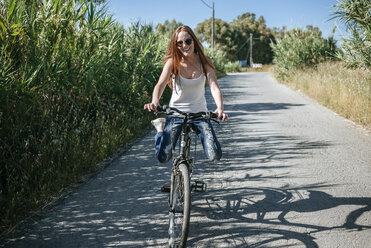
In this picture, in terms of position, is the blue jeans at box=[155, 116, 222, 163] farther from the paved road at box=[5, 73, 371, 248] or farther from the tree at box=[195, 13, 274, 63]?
the tree at box=[195, 13, 274, 63]

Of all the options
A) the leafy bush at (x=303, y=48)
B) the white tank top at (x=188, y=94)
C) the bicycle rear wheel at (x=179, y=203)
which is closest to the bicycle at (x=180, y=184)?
the bicycle rear wheel at (x=179, y=203)

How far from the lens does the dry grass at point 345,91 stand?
28.5 ft

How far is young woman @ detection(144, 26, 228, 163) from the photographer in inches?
133

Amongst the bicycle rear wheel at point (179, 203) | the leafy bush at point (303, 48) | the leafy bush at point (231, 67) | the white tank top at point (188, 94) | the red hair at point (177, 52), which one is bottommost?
the bicycle rear wheel at point (179, 203)

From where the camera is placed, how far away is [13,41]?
421cm

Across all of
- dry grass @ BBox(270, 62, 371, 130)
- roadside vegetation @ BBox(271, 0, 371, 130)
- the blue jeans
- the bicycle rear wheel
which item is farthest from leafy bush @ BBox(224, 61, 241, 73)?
the bicycle rear wheel

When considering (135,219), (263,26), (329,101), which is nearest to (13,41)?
(135,219)

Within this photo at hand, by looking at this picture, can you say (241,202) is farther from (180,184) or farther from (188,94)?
(188,94)

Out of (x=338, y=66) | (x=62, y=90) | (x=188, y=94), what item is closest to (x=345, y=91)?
(x=338, y=66)

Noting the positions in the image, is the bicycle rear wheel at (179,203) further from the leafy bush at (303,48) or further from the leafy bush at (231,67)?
the leafy bush at (231,67)

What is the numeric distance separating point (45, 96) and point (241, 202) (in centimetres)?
305

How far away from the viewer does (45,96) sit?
15.3 ft

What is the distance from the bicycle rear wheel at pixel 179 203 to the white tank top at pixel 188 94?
0.76 meters

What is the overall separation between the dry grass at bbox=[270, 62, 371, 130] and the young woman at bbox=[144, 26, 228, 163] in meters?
6.13
